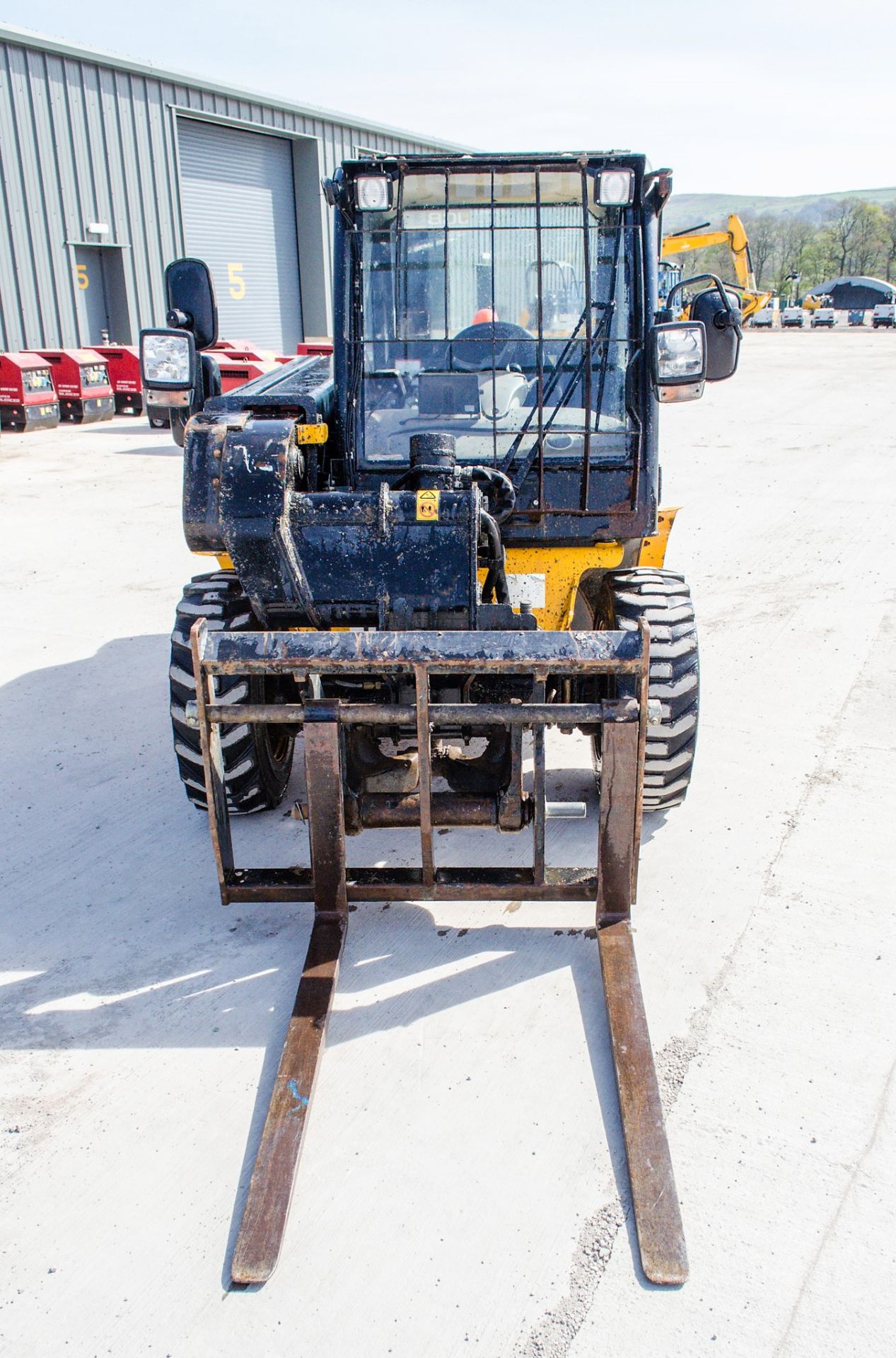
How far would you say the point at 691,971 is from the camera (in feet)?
12.1

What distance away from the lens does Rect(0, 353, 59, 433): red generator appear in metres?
16.5

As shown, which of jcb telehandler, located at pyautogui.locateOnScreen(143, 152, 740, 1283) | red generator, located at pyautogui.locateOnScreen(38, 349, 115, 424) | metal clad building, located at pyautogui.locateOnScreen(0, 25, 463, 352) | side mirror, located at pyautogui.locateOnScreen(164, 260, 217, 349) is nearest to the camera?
jcb telehandler, located at pyautogui.locateOnScreen(143, 152, 740, 1283)

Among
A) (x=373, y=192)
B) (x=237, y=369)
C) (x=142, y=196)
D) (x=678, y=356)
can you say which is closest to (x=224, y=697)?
(x=373, y=192)

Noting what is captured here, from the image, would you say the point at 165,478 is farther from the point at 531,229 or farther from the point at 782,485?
the point at 531,229

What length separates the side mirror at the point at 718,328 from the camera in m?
4.32

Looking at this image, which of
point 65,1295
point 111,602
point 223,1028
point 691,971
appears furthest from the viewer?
point 111,602

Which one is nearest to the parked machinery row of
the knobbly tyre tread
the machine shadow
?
the machine shadow

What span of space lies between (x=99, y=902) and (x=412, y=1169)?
6.16ft

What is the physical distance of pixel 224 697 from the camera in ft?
14.3

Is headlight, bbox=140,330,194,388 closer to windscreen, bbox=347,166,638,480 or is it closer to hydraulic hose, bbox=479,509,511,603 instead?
windscreen, bbox=347,166,638,480

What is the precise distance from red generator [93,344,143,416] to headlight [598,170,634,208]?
15658 mm

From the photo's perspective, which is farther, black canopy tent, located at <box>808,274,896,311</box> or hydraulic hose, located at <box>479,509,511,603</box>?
black canopy tent, located at <box>808,274,896,311</box>

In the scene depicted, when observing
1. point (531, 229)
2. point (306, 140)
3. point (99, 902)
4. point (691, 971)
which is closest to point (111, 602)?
point (99, 902)

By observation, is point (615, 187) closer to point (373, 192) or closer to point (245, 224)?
point (373, 192)
